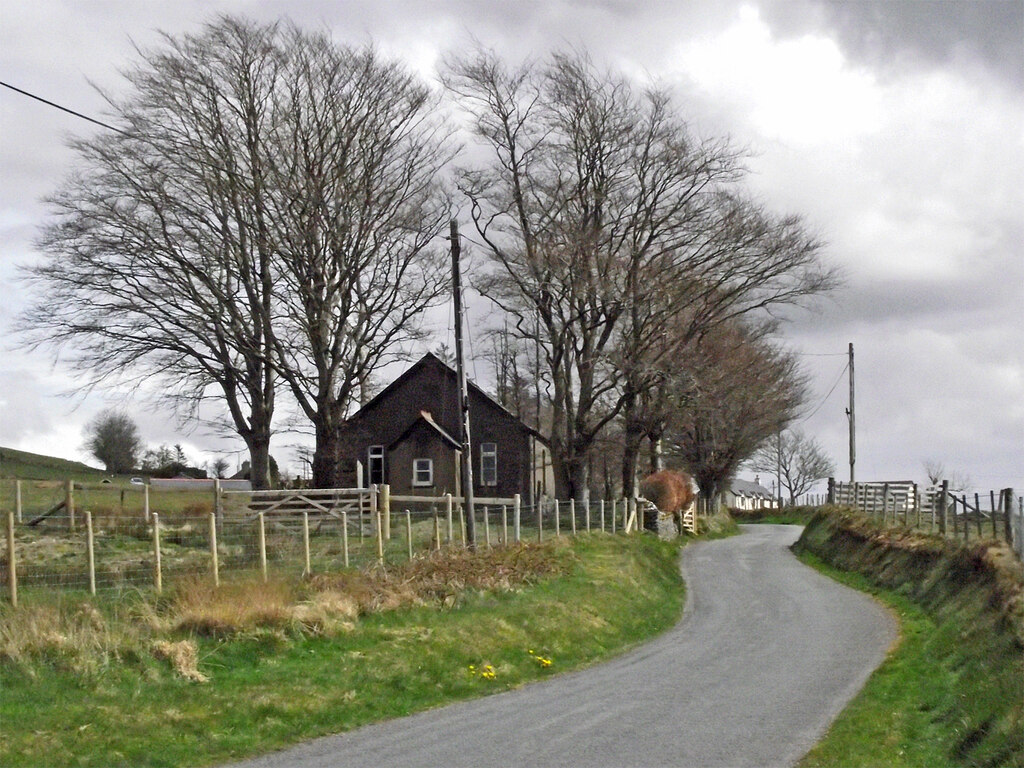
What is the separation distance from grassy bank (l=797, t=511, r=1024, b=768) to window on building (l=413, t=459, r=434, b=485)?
2419 cm

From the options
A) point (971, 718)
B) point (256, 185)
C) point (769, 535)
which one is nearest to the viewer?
point (971, 718)

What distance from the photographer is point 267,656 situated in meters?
17.0

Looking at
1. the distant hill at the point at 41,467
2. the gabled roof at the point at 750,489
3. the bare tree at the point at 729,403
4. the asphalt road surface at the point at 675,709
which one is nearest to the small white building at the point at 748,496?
the gabled roof at the point at 750,489

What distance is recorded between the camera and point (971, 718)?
12.8 meters

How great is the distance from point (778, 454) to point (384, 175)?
75.5 m

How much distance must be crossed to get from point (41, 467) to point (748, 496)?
333 ft

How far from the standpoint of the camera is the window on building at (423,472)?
53.2 meters

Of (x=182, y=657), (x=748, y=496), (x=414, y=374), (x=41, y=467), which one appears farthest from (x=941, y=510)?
(x=748, y=496)

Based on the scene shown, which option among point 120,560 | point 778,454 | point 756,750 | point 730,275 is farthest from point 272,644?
point 778,454

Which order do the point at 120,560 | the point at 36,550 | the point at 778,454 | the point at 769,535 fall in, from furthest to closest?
the point at 778,454 → the point at 769,535 → the point at 36,550 → the point at 120,560

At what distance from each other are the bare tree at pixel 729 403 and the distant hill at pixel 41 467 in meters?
29.7

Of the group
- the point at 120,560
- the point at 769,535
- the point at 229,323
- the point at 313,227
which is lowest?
the point at 769,535

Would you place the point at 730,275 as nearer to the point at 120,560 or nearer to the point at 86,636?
the point at 120,560

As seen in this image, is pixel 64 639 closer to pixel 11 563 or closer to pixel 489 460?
pixel 11 563
